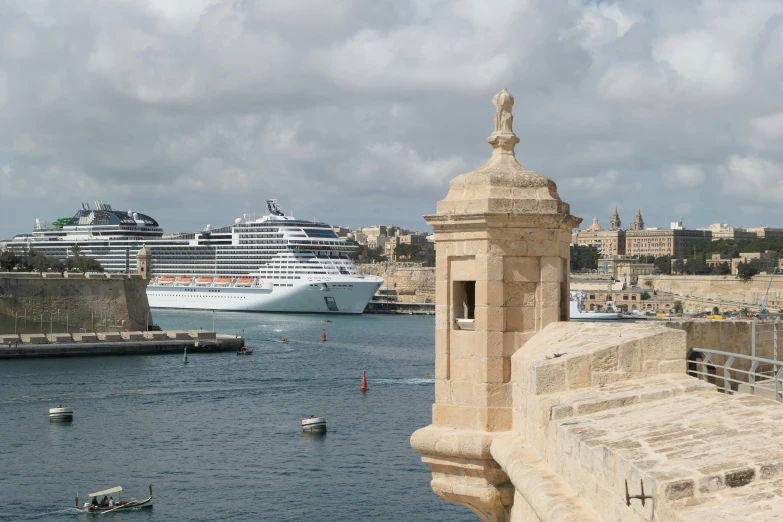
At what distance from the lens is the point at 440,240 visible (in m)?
5.41

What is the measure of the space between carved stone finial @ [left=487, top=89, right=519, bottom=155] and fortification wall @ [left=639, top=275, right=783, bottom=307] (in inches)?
3137

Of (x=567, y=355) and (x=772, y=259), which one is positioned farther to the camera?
(x=772, y=259)

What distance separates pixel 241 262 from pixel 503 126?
226 feet

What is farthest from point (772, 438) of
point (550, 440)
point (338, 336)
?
point (338, 336)

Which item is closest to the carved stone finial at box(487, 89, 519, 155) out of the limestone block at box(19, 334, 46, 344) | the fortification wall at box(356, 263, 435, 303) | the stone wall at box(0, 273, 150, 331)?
the limestone block at box(19, 334, 46, 344)

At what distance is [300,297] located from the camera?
69625mm

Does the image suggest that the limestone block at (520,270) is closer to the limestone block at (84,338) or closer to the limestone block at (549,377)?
the limestone block at (549,377)

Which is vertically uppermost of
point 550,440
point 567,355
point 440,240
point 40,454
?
point 440,240

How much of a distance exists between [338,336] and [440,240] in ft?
153

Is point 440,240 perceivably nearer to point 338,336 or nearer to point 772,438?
point 772,438

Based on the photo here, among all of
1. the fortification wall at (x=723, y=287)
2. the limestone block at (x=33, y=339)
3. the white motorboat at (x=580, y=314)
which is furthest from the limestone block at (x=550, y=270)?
the fortification wall at (x=723, y=287)

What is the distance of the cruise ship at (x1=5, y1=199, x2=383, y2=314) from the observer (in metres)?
70.2

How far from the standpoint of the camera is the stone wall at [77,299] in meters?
43.8

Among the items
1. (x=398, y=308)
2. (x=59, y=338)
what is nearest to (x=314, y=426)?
(x=59, y=338)
